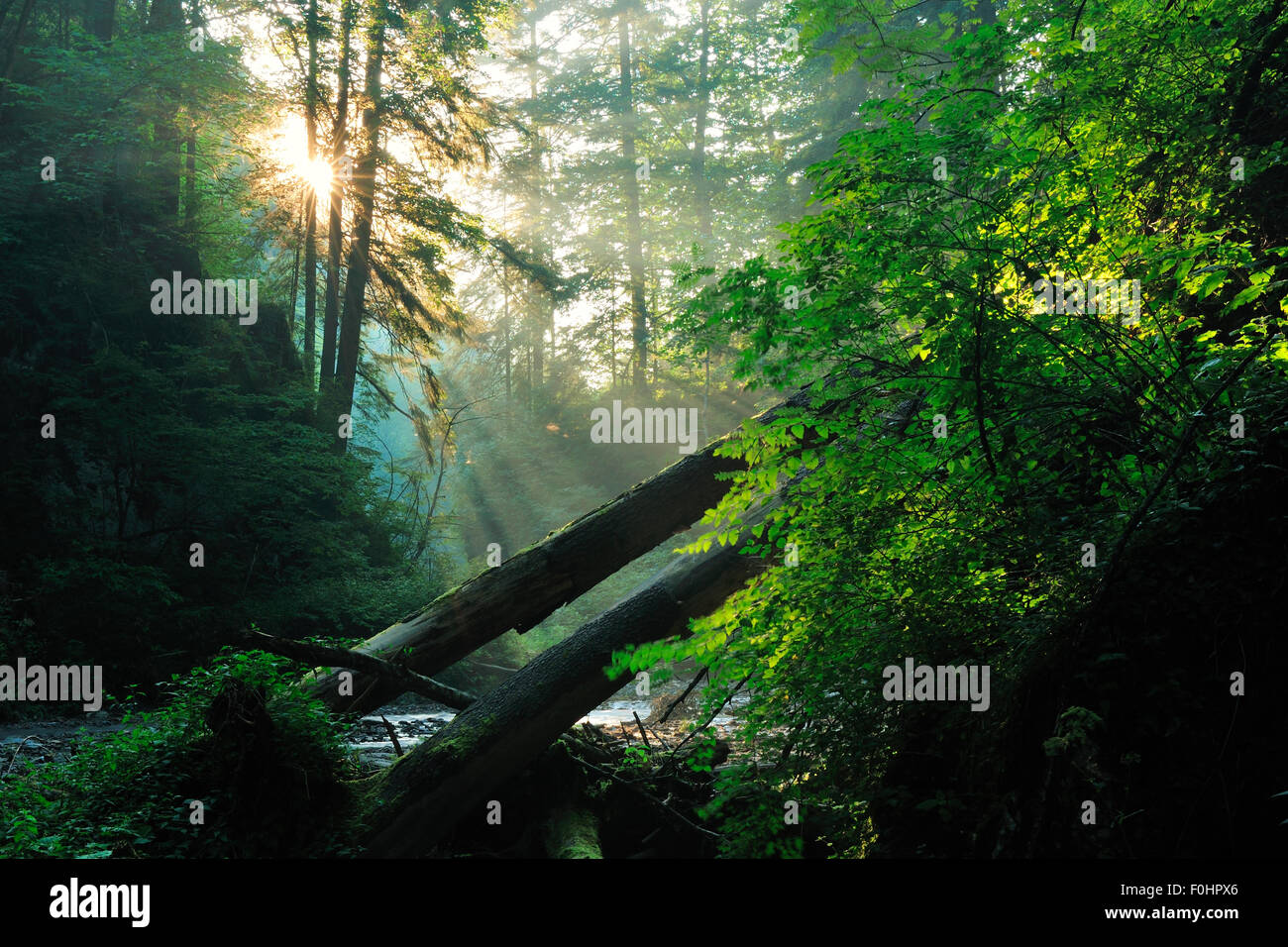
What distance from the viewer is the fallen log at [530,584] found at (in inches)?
252

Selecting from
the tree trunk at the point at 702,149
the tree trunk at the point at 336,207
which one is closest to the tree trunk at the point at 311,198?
the tree trunk at the point at 336,207

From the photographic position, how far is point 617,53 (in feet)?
95.9

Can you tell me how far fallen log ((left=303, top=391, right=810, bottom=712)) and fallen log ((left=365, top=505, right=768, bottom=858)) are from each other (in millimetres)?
462

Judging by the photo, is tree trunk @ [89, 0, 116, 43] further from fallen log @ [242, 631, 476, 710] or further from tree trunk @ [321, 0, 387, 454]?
fallen log @ [242, 631, 476, 710]

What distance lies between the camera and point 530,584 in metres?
6.61

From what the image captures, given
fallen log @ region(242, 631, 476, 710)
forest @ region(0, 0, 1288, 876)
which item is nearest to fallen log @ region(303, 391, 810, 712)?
forest @ region(0, 0, 1288, 876)

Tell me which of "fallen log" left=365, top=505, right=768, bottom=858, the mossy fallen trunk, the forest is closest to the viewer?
the forest

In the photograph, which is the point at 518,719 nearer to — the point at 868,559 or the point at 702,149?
the point at 868,559

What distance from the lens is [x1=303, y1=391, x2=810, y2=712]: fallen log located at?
640 cm

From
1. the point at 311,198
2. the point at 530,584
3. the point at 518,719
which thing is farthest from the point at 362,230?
the point at 518,719

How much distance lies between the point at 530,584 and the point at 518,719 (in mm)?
1373
